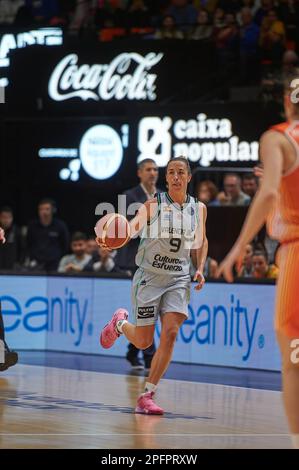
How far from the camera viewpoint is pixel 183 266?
927cm

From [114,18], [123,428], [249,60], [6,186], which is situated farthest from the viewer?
[6,186]

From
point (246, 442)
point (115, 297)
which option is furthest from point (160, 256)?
point (115, 297)

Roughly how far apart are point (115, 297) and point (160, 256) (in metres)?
5.03

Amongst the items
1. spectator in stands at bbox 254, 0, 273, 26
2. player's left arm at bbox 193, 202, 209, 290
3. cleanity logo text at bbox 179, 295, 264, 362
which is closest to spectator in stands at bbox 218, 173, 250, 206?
cleanity logo text at bbox 179, 295, 264, 362

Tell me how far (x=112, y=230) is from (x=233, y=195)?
21.5ft

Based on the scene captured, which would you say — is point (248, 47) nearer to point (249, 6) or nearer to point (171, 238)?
point (249, 6)

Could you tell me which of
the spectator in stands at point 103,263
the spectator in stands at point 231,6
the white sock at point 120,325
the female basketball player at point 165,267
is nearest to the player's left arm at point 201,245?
the female basketball player at point 165,267

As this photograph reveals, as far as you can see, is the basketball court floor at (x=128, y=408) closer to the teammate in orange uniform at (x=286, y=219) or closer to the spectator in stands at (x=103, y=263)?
the teammate in orange uniform at (x=286, y=219)

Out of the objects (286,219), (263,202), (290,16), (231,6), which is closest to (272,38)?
(290,16)

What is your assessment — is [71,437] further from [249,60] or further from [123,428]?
[249,60]

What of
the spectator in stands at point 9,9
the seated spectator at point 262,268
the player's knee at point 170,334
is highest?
the spectator in stands at point 9,9

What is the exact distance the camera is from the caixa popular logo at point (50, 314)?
1445 centimetres

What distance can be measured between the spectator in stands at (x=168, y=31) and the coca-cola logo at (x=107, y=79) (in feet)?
2.24

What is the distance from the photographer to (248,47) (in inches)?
694
